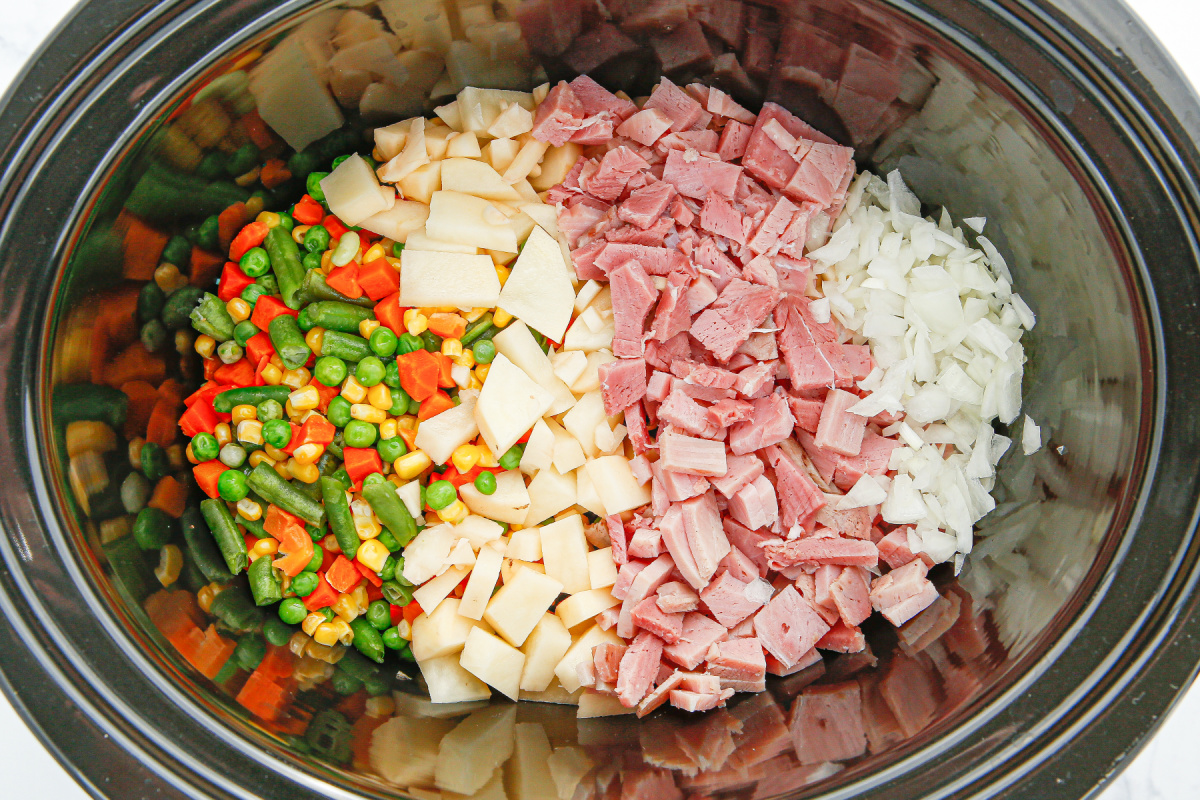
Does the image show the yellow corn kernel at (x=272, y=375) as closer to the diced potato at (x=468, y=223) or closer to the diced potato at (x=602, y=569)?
the diced potato at (x=468, y=223)

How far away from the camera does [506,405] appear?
282 cm

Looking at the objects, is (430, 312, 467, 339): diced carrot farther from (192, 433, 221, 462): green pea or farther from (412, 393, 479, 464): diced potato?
(192, 433, 221, 462): green pea

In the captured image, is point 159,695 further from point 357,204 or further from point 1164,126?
point 1164,126

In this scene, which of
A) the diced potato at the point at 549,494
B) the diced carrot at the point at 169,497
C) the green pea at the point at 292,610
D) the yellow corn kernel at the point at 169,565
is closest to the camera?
the yellow corn kernel at the point at 169,565

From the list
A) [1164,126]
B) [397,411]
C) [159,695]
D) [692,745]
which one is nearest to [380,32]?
[397,411]

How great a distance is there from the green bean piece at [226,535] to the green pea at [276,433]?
0.15m

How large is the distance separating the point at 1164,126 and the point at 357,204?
2729 millimetres

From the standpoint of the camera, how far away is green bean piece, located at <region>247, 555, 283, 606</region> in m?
2.78

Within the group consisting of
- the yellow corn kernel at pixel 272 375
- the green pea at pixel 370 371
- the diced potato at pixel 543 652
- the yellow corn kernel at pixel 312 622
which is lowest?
the yellow corn kernel at pixel 312 622

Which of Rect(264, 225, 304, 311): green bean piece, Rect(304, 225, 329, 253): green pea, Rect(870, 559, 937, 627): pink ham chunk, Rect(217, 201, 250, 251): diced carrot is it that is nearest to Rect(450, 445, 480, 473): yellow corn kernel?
Rect(264, 225, 304, 311): green bean piece

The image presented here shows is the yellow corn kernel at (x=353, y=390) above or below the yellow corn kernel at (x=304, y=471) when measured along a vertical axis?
above

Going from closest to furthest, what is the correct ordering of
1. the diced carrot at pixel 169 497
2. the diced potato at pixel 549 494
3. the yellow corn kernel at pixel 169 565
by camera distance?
the yellow corn kernel at pixel 169 565
the diced carrot at pixel 169 497
the diced potato at pixel 549 494

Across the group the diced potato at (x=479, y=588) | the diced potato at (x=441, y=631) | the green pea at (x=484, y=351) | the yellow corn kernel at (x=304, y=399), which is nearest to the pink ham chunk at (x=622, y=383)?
the green pea at (x=484, y=351)

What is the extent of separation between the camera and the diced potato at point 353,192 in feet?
9.56
